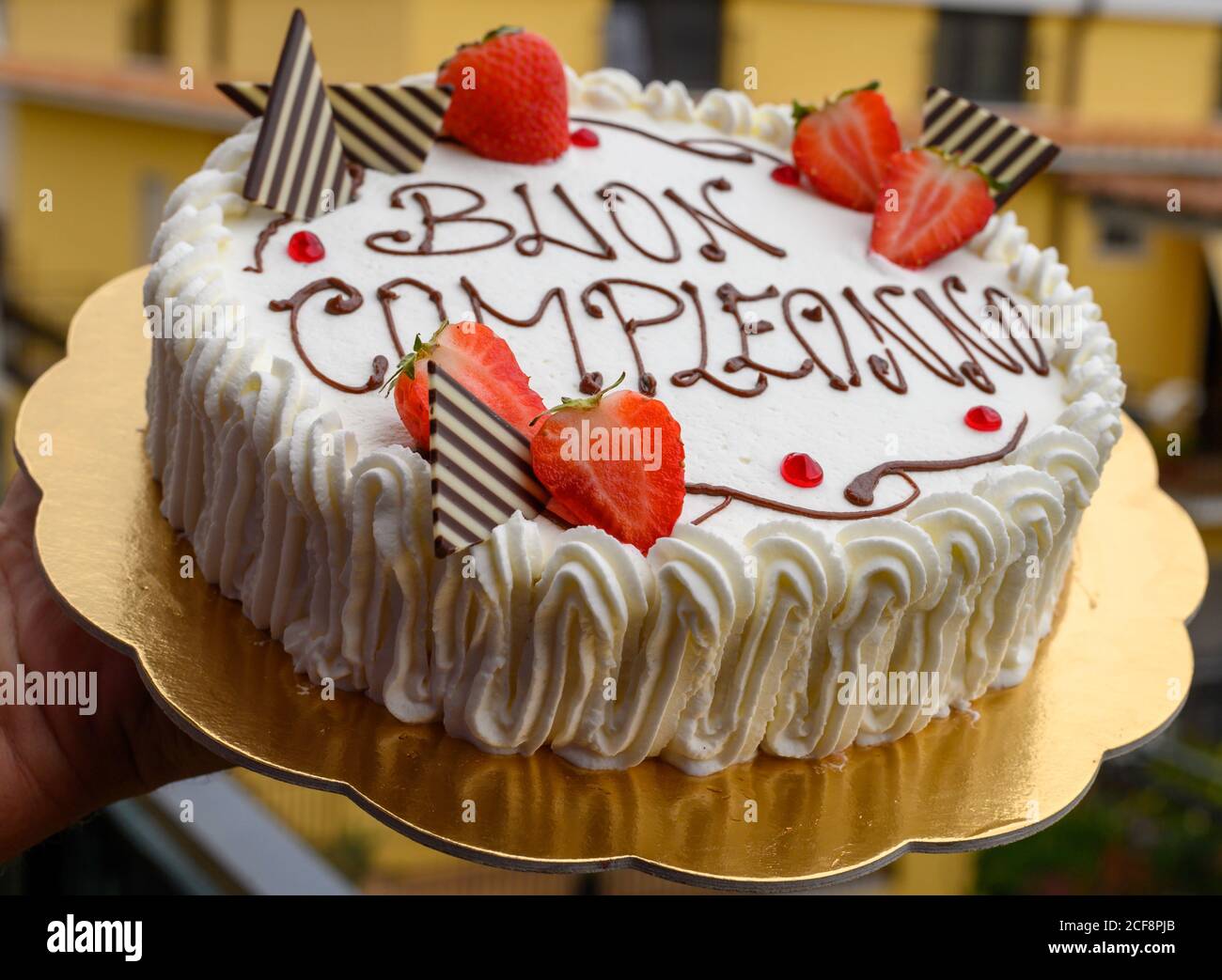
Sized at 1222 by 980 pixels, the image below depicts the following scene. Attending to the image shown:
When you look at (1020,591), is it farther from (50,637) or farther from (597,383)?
(50,637)

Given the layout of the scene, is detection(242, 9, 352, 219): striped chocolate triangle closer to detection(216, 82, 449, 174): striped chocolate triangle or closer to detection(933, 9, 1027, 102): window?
detection(216, 82, 449, 174): striped chocolate triangle

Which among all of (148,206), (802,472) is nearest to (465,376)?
(802,472)

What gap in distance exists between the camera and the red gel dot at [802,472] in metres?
2.78

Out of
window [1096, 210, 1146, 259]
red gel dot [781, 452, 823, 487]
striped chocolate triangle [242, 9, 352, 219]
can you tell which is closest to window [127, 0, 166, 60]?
window [1096, 210, 1146, 259]

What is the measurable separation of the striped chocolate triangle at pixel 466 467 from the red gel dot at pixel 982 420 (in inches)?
41.7

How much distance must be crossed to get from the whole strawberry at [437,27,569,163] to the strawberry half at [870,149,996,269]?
2.76ft

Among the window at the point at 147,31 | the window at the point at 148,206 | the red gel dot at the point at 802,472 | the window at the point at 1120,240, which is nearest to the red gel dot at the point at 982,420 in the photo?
the red gel dot at the point at 802,472

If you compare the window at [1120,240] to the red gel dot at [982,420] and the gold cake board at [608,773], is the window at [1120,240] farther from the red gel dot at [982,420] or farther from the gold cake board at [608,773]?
the red gel dot at [982,420]

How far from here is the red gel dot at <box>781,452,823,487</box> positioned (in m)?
2.78

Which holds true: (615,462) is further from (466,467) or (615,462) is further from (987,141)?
(987,141)

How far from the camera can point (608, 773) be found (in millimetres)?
2600

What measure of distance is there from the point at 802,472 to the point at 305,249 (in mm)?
1220

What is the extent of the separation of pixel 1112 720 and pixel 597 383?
1243 millimetres
